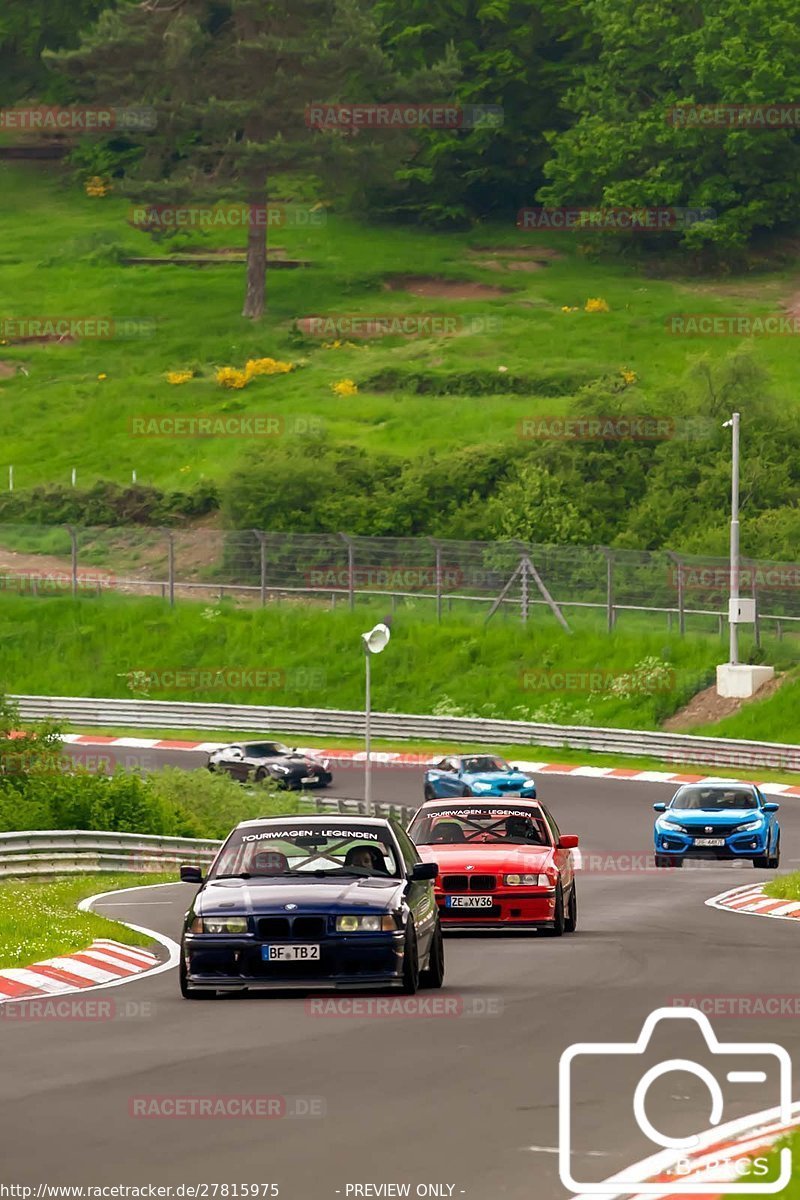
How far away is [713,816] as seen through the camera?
3378cm

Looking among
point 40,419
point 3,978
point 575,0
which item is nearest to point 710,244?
point 575,0

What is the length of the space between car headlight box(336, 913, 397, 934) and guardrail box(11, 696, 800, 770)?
3438 cm

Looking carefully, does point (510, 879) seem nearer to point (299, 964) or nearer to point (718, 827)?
point (299, 964)

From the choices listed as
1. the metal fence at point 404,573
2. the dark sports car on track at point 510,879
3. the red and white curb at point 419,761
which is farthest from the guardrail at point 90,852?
the metal fence at point 404,573

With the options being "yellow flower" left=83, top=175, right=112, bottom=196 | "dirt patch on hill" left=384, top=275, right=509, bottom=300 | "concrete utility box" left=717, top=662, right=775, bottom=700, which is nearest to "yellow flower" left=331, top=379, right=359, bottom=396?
"dirt patch on hill" left=384, top=275, right=509, bottom=300

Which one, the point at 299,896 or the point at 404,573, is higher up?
the point at 404,573

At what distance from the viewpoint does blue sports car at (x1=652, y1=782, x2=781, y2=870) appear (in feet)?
109

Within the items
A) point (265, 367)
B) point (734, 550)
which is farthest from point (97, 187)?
point (734, 550)

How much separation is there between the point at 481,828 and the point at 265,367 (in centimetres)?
6620

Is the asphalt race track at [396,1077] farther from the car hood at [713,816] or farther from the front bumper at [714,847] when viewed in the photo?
the car hood at [713,816]

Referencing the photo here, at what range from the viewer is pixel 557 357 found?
8781 centimetres

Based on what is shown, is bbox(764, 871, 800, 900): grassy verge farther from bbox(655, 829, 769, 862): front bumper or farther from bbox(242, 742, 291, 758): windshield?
bbox(242, 742, 291, 758): windshield

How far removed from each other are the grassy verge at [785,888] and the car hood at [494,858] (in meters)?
5.21

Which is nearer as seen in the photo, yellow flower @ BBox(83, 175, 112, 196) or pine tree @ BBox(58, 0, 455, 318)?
pine tree @ BBox(58, 0, 455, 318)
